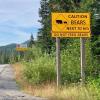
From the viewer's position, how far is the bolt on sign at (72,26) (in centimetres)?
1941

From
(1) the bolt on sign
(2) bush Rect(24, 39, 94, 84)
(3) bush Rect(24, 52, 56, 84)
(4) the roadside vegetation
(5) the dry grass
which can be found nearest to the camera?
(5) the dry grass

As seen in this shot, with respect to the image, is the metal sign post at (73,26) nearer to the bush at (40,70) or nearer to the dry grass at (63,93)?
the dry grass at (63,93)

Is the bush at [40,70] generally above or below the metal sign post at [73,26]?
below

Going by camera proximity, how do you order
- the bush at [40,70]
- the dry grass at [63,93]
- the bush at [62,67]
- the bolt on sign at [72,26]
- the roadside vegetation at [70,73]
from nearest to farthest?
1. the dry grass at [63,93]
2. the roadside vegetation at [70,73]
3. the bolt on sign at [72,26]
4. the bush at [62,67]
5. the bush at [40,70]

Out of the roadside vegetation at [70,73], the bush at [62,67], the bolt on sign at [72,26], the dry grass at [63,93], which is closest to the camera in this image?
the dry grass at [63,93]

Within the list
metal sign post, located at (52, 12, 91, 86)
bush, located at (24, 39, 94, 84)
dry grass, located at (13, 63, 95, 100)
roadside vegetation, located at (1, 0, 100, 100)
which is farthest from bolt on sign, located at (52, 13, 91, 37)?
dry grass, located at (13, 63, 95, 100)

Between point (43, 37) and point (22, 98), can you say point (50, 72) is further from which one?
point (43, 37)

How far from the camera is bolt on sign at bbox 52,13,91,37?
19406 millimetres

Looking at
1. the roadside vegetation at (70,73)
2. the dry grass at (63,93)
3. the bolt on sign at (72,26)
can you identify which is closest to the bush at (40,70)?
the roadside vegetation at (70,73)

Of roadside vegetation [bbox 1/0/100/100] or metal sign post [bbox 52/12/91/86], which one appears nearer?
roadside vegetation [bbox 1/0/100/100]

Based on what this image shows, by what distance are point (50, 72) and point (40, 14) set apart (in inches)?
1258

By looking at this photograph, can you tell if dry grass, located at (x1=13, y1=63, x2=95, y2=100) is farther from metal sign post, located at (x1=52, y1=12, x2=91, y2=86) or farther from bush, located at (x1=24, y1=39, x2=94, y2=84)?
metal sign post, located at (x1=52, y1=12, x2=91, y2=86)

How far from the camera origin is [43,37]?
5166cm

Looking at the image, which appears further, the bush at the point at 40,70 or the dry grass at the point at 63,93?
the bush at the point at 40,70
